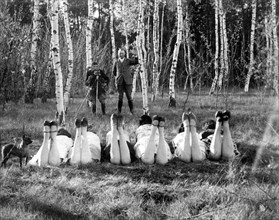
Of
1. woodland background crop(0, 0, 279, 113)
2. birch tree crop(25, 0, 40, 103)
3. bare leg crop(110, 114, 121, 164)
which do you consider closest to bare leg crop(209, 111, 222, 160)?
bare leg crop(110, 114, 121, 164)

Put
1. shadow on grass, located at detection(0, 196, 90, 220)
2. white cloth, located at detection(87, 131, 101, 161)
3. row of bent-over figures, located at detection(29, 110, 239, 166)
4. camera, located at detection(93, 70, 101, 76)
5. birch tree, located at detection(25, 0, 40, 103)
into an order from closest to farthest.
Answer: shadow on grass, located at detection(0, 196, 90, 220) → row of bent-over figures, located at detection(29, 110, 239, 166) → white cloth, located at detection(87, 131, 101, 161) → camera, located at detection(93, 70, 101, 76) → birch tree, located at detection(25, 0, 40, 103)

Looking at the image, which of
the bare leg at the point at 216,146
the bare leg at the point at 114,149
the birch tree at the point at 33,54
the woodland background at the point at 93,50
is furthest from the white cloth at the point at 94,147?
the birch tree at the point at 33,54

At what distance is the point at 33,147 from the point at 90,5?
6688 mm

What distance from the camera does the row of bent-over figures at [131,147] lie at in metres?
5.83

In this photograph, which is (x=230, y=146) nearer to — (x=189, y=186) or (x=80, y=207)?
(x=189, y=186)

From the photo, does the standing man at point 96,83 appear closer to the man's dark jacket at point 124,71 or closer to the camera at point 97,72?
the camera at point 97,72

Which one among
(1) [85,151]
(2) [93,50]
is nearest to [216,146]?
(1) [85,151]

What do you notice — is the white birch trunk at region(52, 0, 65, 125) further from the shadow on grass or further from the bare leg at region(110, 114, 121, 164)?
the shadow on grass

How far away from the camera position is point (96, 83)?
11.8 meters

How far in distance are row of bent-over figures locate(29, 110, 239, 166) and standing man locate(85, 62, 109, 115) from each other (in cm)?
506

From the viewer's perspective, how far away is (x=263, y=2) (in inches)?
1323

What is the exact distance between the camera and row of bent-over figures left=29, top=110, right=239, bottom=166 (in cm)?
583

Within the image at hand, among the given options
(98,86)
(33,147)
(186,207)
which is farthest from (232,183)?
(98,86)

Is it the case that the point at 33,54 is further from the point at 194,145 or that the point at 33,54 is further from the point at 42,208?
the point at 42,208
